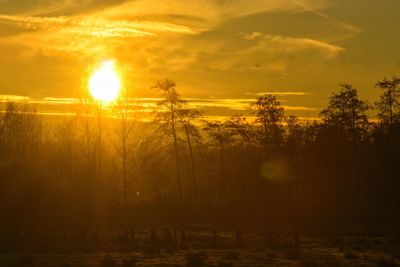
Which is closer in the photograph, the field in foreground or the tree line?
the field in foreground

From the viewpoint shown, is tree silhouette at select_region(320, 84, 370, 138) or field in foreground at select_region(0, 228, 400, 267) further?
tree silhouette at select_region(320, 84, 370, 138)

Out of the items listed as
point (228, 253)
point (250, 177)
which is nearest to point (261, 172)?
point (250, 177)

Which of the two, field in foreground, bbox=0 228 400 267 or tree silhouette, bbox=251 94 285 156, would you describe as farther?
tree silhouette, bbox=251 94 285 156

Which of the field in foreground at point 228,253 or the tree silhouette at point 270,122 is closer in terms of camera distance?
the field in foreground at point 228,253

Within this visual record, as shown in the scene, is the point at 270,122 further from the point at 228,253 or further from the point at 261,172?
the point at 228,253

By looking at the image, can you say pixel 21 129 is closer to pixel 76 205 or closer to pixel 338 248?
pixel 76 205

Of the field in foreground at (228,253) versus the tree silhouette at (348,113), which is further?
the tree silhouette at (348,113)

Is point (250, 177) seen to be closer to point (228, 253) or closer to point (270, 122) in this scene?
point (270, 122)

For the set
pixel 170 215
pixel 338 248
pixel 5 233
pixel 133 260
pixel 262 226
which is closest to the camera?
pixel 133 260

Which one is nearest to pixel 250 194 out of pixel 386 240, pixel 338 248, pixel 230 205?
pixel 230 205

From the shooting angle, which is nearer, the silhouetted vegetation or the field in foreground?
the field in foreground

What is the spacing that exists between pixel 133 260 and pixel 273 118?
3687cm

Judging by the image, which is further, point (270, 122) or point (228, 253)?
point (270, 122)

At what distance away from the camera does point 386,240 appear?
43.2m
